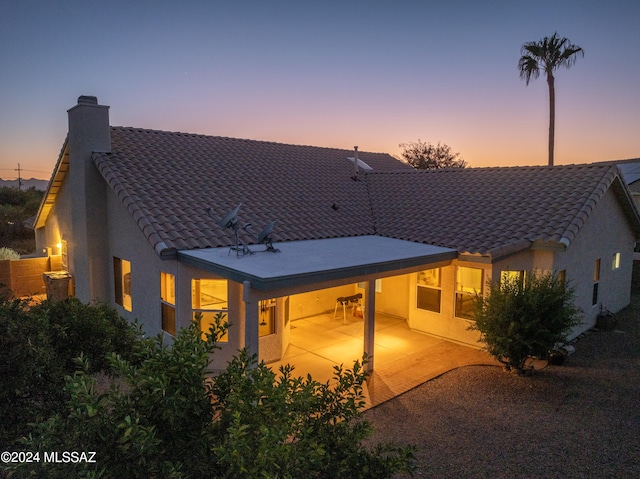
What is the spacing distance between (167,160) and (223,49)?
7.46 m

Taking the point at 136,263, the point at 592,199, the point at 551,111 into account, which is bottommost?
the point at 136,263

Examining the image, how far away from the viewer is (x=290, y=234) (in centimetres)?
1331

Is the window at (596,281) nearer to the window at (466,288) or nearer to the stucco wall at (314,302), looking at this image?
the window at (466,288)

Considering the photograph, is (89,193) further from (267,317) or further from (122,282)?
(267,317)

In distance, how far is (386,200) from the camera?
17812 millimetres

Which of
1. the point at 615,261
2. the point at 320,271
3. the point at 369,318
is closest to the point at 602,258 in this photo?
the point at 615,261

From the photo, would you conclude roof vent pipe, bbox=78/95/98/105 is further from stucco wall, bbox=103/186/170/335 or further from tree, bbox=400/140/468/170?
tree, bbox=400/140/468/170

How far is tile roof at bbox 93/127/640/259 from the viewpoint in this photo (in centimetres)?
1203

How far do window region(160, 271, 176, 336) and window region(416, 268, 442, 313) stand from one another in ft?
26.4

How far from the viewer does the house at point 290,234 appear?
10688 mm

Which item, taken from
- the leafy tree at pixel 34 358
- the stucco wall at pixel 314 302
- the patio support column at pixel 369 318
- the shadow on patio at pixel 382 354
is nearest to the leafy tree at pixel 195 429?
the leafy tree at pixel 34 358

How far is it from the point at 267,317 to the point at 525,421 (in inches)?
269

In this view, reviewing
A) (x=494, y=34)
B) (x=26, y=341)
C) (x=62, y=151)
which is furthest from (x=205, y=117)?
(x=26, y=341)

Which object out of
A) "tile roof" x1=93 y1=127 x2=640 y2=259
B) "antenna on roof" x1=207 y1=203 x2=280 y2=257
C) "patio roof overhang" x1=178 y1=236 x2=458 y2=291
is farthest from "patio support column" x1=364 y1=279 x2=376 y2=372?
"tile roof" x1=93 y1=127 x2=640 y2=259
